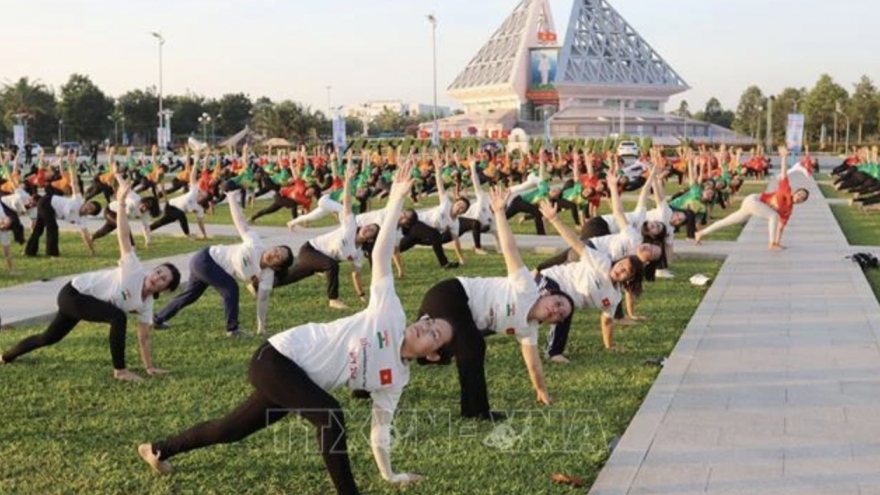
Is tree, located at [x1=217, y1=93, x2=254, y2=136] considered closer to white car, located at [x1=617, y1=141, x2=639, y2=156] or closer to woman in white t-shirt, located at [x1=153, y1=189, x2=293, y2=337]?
white car, located at [x1=617, y1=141, x2=639, y2=156]

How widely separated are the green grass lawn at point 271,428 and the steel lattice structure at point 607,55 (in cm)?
9843

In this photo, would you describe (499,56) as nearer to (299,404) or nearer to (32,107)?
(32,107)

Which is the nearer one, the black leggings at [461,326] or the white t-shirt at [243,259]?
the black leggings at [461,326]

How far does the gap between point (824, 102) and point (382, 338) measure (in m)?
81.6

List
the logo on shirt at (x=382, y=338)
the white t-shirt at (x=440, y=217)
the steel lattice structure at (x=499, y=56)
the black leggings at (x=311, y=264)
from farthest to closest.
→ the steel lattice structure at (x=499, y=56), the white t-shirt at (x=440, y=217), the black leggings at (x=311, y=264), the logo on shirt at (x=382, y=338)

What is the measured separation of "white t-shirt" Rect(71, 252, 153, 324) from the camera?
22.5 feet

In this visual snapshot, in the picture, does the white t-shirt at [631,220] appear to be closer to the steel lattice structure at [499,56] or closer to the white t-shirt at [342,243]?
the white t-shirt at [342,243]

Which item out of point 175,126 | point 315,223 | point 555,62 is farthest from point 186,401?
point 555,62

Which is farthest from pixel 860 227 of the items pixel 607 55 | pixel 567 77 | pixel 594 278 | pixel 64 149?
pixel 607 55

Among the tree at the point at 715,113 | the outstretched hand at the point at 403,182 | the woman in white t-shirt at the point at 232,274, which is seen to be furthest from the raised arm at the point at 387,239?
the tree at the point at 715,113

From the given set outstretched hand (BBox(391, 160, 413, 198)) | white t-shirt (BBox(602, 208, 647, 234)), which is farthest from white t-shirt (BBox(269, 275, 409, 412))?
white t-shirt (BBox(602, 208, 647, 234))

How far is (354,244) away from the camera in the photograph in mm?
10352

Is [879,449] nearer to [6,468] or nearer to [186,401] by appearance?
[186,401]

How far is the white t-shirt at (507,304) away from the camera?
19.4ft
